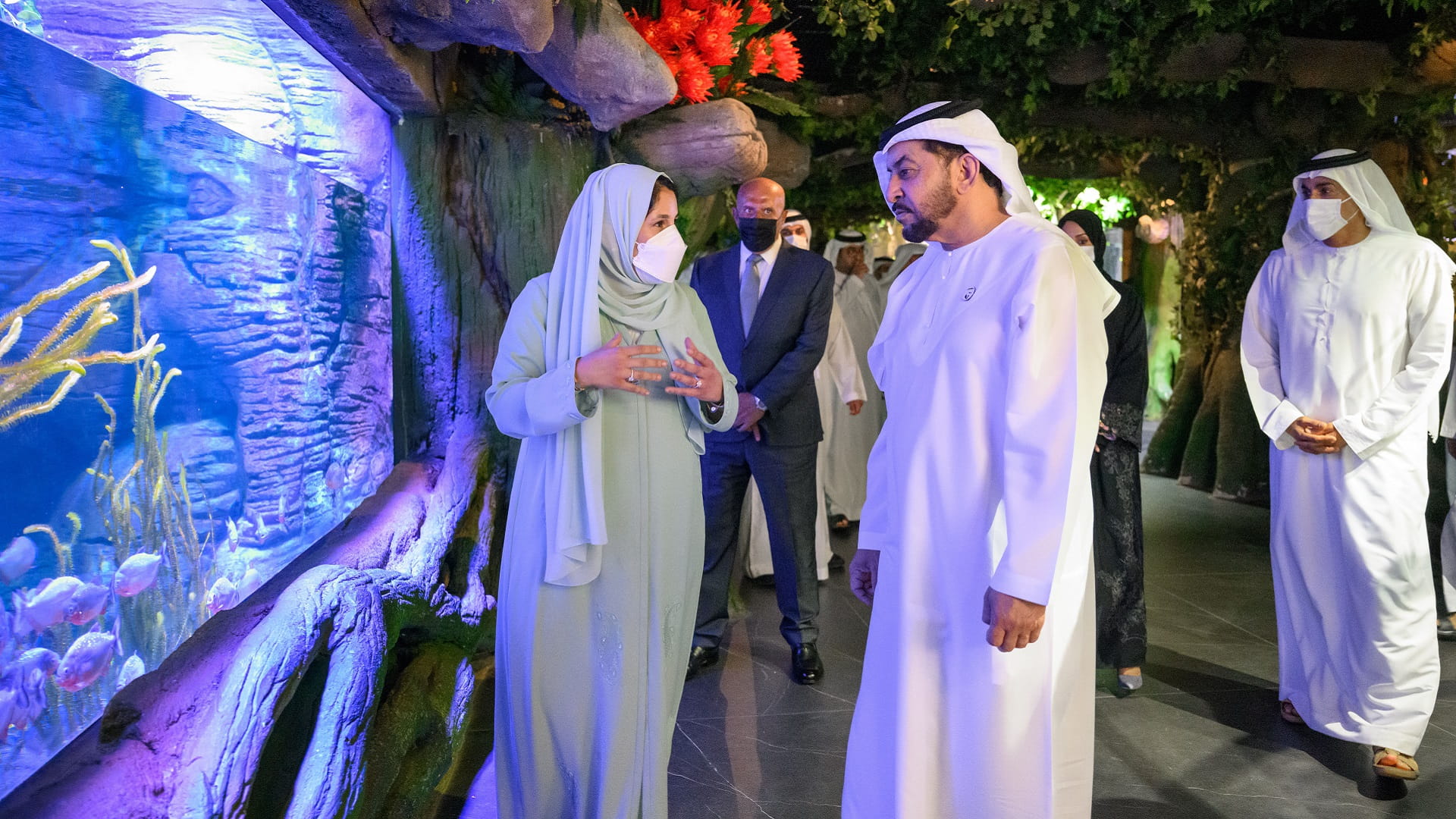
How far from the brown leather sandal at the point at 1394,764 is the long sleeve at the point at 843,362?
3623 millimetres

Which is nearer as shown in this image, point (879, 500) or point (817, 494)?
point (879, 500)

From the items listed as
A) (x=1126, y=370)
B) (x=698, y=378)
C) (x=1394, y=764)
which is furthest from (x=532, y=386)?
(x=1394, y=764)

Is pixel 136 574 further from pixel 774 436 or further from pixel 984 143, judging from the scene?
pixel 774 436

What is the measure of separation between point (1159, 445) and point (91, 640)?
1056 cm

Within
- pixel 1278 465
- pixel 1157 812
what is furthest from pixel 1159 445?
pixel 1157 812

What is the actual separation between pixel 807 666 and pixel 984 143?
A: 2781 millimetres

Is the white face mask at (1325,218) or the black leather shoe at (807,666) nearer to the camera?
the white face mask at (1325,218)

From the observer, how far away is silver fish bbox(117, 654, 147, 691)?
206 cm

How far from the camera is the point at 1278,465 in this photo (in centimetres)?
423

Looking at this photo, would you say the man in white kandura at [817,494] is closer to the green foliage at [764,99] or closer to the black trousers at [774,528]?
the green foliage at [764,99]

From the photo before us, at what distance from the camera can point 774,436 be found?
4.64m

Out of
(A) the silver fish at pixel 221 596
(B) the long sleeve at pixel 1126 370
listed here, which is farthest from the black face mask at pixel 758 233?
(A) the silver fish at pixel 221 596

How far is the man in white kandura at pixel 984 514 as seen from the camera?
7.36 ft

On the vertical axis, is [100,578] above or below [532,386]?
below
